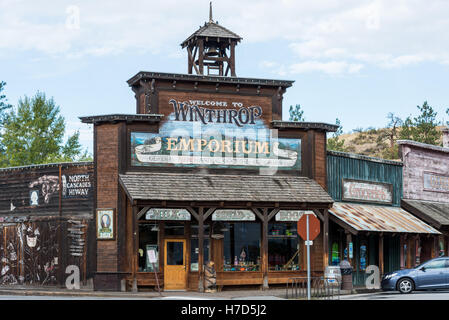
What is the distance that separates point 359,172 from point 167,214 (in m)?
11.2

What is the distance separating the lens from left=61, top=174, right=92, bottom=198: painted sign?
31.3 metres

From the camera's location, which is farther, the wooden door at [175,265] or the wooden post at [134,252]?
the wooden door at [175,265]

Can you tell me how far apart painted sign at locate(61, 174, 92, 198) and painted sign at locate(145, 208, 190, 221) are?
3641 mm

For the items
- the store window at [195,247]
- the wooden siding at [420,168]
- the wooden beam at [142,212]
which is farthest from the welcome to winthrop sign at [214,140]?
the wooden siding at [420,168]

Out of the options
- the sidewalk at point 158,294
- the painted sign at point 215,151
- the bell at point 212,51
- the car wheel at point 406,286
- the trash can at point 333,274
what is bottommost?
the sidewalk at point 158,294

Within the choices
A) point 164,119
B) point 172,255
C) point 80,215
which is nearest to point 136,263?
point 172,255

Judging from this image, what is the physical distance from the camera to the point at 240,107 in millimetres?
31828

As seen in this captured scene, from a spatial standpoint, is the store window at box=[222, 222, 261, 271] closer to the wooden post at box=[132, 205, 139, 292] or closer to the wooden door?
the wooden door

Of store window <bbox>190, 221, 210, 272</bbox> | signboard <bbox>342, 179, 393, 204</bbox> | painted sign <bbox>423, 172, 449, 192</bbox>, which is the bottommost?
store window <bbox>190, 221, 210, 272</bbox>

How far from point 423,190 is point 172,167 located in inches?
643

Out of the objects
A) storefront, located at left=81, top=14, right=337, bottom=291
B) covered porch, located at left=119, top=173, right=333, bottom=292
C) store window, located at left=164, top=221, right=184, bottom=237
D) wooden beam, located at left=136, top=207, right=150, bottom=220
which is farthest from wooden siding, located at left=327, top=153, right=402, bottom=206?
wooden beam, located at left=136, top=207, right=150, bottom=220

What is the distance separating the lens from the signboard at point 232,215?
30031mm

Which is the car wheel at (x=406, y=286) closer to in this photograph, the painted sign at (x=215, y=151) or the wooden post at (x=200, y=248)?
the painted sign at (x=215, y=151)

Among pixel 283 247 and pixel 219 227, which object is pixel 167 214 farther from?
pixel 283 247
